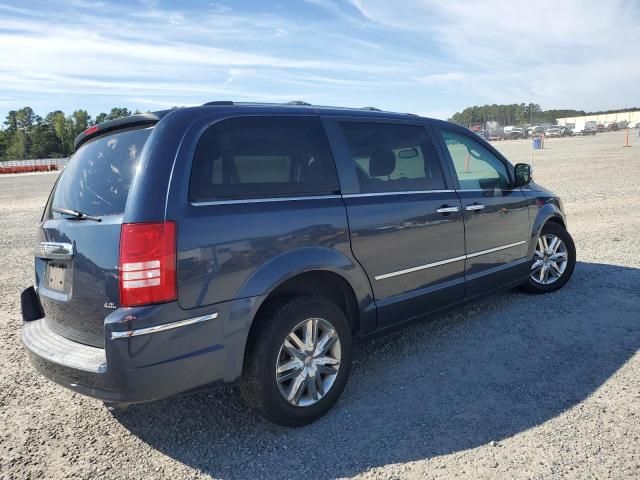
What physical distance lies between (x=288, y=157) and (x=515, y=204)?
105 inches

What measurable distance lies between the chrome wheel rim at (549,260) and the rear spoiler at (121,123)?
4.06 metres

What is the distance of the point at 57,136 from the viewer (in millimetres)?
104812

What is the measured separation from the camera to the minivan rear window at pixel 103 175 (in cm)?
274

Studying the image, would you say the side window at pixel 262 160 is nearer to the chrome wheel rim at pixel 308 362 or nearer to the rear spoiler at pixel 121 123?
the rear spoiler at pixel 121 123

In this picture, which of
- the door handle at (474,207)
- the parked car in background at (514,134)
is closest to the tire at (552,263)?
the door handle at (474,207)

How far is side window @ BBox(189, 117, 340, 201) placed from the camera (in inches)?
109

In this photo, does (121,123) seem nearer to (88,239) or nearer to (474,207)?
(88,239)

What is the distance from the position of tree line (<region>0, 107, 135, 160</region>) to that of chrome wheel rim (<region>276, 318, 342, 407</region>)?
10359 centimetres

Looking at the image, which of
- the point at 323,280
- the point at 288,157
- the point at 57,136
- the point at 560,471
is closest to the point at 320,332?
the point at 323,280

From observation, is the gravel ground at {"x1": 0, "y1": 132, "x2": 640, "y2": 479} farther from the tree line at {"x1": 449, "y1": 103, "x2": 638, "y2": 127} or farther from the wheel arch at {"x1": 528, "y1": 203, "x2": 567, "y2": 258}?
the tree line at {"x1": 449, "y1": 103, "x2": 638, "y2": 127}

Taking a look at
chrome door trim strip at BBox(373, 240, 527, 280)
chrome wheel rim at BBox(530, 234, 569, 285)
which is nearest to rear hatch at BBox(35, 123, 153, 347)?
chrome door trim strip at BBox(373, 240, 527, 280)

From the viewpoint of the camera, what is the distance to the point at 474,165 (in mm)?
4590

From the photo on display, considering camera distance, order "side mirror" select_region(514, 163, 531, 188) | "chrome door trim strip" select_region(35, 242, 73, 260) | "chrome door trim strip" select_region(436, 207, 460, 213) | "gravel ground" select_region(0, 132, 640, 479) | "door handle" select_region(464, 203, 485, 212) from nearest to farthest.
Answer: "gravel ground" select_region(0, 132, 640, 479)
"chrome door trim strip" select_region(35, 242, 73, 260)
"chrome door trim strip" select_region(436, 207, 460, 213)
"door handle" select_region(464, 203, 485, 212)
"side mirror" select_region(514, 163, 531, 188)

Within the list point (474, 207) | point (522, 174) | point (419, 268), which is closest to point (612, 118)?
point (522, 174)
